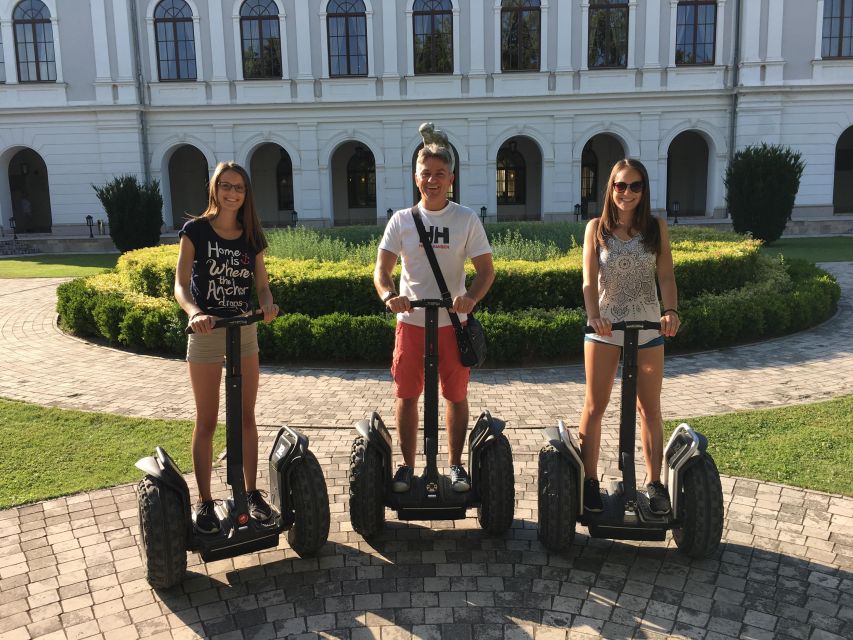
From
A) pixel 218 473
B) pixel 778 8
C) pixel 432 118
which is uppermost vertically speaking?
pixel 778 8

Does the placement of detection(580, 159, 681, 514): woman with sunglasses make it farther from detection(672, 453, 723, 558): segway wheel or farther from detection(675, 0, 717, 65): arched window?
detection(675, 0, 717, 65): arched window

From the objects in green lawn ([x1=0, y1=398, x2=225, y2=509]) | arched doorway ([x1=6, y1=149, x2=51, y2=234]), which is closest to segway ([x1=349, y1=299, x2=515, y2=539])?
green lawn ([x1=0, y1=398, x2=225, y2=509])

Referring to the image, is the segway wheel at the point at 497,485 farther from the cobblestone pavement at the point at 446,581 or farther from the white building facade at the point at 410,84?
the white building facade at the point at 410,84

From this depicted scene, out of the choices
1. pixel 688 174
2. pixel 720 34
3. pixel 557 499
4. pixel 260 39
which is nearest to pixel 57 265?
pixel 260 39

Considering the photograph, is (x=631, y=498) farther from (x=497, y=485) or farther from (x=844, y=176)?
(x=844, y=176)

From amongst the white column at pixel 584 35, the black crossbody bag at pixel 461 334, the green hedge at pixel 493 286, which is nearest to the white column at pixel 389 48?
the white column at pixel 584 35

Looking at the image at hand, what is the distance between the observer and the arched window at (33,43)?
79.8ft

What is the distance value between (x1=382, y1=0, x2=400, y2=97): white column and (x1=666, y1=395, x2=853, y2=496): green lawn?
68.4ft

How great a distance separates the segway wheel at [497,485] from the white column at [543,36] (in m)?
22.9

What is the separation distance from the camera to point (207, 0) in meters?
24.0

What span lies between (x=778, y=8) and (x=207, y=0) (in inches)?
773

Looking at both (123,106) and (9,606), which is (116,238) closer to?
(123,106)

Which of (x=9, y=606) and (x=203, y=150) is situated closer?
(x=9, y=606)

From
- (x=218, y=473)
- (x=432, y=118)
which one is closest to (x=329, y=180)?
(x=432, y=118)
